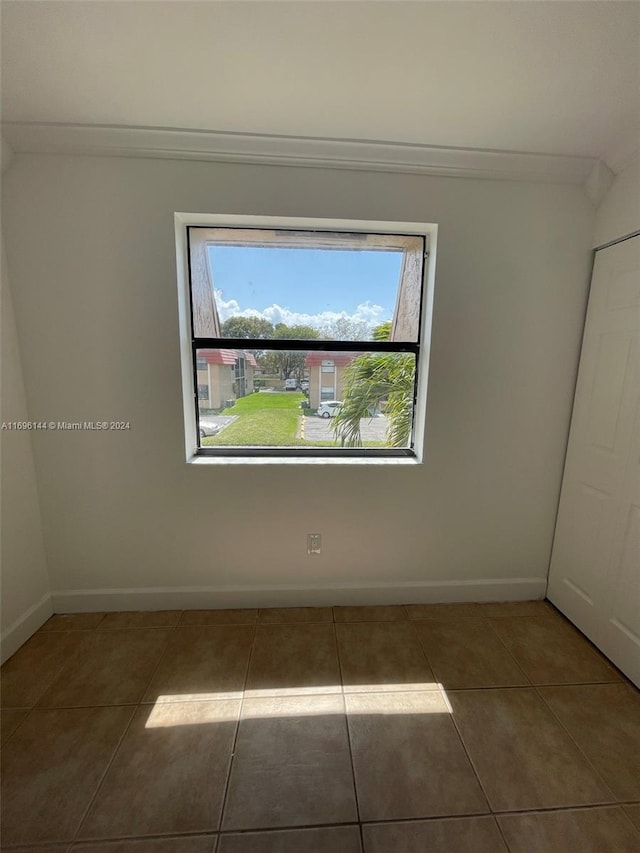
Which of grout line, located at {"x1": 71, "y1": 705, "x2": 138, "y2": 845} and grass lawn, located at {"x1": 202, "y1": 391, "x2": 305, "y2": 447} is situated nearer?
grout line, located at {"x1": 71, "y1": 705, "x2": 138, "y2": 845}

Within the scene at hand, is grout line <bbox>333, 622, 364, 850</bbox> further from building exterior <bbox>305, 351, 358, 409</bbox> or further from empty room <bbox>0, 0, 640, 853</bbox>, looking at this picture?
building exterior <bbox>305, 351, 358, 409</bbox>

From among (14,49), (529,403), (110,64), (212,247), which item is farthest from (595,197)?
(14,49)

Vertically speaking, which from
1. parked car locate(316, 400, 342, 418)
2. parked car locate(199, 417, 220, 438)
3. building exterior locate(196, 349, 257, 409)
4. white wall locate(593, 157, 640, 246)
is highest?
white wall locate(593, 157, 640, 246)

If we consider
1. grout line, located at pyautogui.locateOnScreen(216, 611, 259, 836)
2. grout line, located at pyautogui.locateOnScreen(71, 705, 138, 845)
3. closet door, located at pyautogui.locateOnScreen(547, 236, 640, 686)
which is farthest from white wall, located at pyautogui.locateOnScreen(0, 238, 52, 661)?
closet door, located at pyautogui.locateOnScreen(547, 236, 640, 686)

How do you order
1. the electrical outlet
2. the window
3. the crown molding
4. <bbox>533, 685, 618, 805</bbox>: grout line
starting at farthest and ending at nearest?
the electrical outlet, the window, the crown molding, <bbox>533, 685, 618, 805</bbox>: grout line

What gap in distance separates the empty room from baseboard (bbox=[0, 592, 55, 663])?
0.05 feet

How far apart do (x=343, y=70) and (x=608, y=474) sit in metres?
1.99

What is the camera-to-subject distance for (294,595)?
6.03ft

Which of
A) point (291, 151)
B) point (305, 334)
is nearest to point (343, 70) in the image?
point (291, 151)

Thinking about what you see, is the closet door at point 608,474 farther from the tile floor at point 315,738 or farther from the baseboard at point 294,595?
the baseboard at point 294,595

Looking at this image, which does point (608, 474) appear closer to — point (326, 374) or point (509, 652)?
point (509, 652)

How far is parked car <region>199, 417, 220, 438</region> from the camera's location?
1828 millimetres

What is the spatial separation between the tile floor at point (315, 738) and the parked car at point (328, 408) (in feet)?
3.65

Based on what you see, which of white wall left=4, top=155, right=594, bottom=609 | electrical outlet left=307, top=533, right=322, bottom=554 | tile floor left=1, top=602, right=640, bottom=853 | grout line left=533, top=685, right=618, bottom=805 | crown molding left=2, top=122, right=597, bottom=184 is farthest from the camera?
electrical outlet left=307, top=533, right=322, bottom=554
